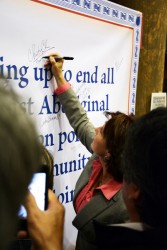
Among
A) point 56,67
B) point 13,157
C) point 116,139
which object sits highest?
point 56,67

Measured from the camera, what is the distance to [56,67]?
56.9 inches

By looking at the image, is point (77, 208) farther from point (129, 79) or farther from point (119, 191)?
point (129, 79)

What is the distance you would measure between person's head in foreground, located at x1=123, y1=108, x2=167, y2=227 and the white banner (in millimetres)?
467

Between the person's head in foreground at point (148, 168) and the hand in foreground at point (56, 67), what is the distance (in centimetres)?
75

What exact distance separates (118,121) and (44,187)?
0.43 meters

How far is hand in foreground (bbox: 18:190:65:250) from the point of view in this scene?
2.39ft

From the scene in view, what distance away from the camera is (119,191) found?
127 centimetres

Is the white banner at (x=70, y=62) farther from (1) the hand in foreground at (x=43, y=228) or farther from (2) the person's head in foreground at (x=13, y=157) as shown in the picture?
(2) the person's head in foreground at (x=13, y=157)

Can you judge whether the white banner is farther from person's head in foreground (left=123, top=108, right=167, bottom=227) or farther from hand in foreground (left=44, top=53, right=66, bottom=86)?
person's head in foreground (left=123, top=108, right=167, bottom=227)

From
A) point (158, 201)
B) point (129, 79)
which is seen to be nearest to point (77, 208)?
point (158, 201)

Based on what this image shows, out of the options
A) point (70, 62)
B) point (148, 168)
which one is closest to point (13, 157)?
point (148, 168)
